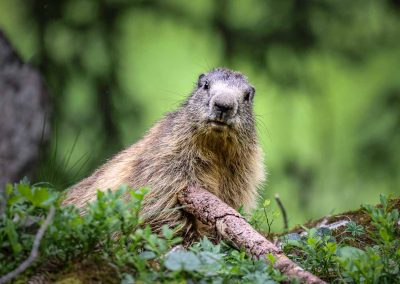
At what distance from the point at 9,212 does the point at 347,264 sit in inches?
55.3

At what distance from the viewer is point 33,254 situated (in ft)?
7.95

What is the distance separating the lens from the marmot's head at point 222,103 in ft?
14.6

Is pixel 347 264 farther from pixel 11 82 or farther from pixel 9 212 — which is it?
pixel 11 82

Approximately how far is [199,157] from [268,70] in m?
3.19

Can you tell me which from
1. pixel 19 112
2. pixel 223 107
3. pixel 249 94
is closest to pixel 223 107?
pixel 223 107

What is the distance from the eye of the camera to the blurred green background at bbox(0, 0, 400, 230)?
7.17 metres

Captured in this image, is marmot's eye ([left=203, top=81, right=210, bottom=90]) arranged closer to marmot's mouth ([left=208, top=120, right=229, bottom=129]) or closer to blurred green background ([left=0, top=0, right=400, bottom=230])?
marmot's mouth ([left=208, top=120, right=229, bottom=129])

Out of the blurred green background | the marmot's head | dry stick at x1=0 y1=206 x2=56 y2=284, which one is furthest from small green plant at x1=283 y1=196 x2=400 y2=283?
the blurred green background

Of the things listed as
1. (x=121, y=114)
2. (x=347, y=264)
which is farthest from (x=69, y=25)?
(x=347, y=264)

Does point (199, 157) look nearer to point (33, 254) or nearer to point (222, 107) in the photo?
point (222, 107)

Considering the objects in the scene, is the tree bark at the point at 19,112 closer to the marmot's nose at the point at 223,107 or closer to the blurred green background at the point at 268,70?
the blurred green background at the point at 268,70

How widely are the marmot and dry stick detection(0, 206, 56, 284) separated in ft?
5.36

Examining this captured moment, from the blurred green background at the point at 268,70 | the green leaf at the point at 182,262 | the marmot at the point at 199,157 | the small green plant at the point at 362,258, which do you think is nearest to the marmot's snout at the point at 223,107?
the marmot at the point at 199,157

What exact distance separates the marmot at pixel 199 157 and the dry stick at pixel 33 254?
64.3 inches
